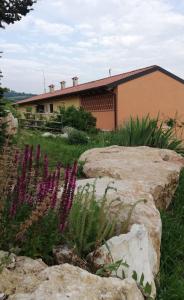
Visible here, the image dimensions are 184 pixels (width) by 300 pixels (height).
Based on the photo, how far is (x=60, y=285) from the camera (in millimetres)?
2721

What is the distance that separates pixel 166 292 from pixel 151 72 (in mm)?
22830

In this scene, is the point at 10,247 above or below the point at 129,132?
→ below

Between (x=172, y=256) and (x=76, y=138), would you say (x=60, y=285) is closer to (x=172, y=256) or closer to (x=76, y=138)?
(x=172, y=256)

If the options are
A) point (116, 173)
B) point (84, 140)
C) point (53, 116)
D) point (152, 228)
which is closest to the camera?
point (152, 228)

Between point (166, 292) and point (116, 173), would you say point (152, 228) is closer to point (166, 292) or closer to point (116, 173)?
point (166, 292)

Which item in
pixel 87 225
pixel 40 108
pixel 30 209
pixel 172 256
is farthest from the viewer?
pixel 40 108

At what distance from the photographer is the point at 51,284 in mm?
2713

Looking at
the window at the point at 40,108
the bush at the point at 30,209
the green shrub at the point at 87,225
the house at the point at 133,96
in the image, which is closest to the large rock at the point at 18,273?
the bush at the point at 30,209

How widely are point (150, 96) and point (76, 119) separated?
6.49 metres

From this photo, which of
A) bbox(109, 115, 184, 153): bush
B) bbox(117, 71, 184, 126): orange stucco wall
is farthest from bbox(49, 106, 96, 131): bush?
bbox(109, 115, 184, 153): bush

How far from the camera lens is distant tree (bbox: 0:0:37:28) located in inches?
471

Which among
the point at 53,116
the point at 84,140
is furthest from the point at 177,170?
the point at 53,116

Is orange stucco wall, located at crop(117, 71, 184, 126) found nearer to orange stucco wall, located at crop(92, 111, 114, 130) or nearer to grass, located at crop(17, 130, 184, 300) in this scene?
orange stucco wall, located at crop(92, 111, 114, 130)

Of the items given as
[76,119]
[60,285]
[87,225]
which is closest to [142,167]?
[87,225]
